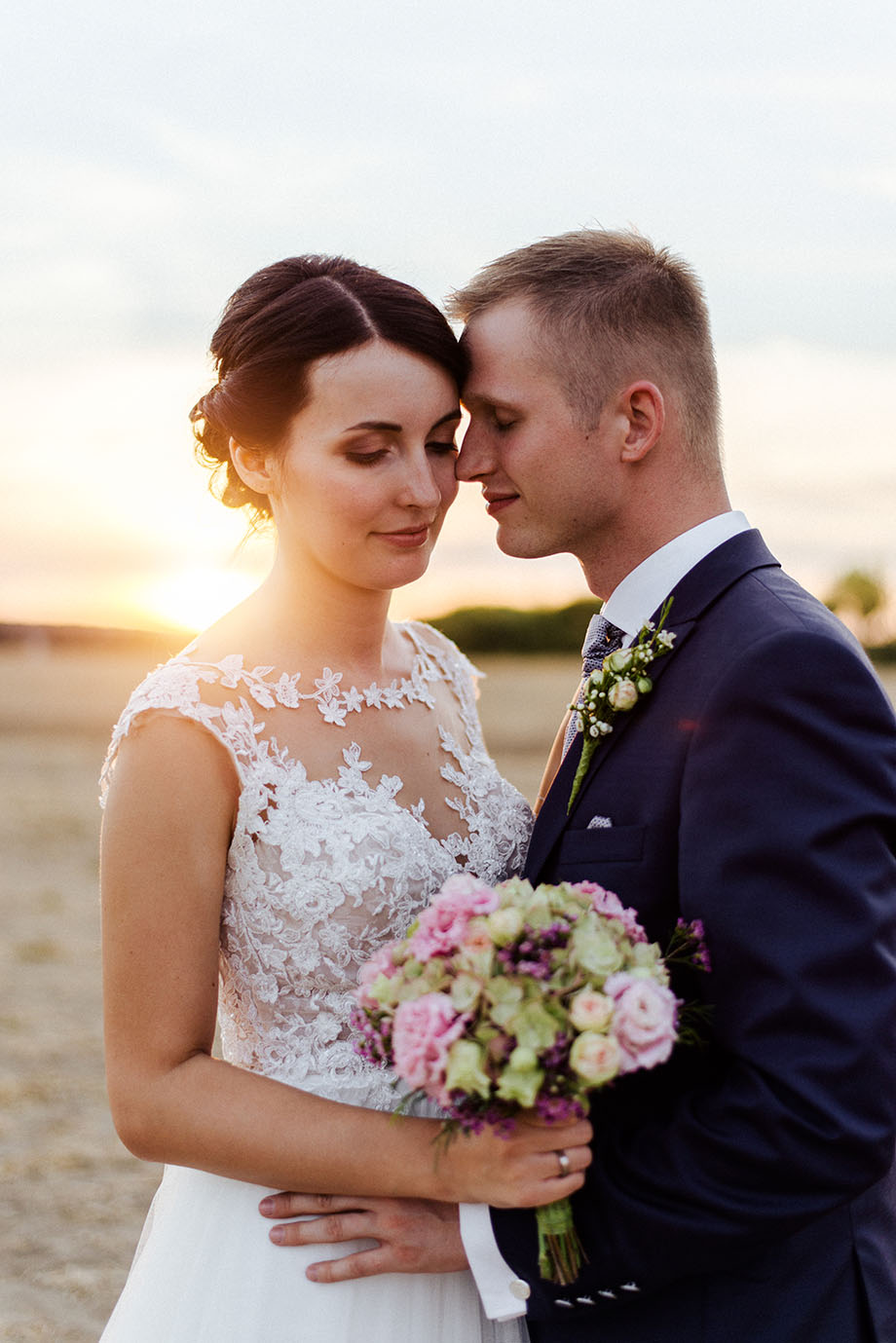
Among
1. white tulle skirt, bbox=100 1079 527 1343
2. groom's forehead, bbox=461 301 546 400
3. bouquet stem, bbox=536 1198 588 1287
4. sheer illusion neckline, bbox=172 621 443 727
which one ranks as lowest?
white tulle skirt, bbox=100 1079 527 1343

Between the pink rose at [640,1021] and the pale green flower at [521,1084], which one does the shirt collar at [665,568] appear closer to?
the pink rose at [640,1021]

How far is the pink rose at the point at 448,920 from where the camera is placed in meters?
2.31

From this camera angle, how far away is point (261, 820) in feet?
10.2

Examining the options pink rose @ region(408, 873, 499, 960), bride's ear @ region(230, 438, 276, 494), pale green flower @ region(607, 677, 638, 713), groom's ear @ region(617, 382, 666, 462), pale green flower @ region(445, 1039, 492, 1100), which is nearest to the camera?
pale green flower @ region(445, 1039, 492, 1100)

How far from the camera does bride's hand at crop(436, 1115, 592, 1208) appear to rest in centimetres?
247

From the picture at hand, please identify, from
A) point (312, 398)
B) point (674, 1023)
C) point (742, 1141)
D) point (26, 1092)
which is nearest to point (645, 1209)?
point (742, 1141)

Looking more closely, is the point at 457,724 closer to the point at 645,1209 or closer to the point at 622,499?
the point at 622,499

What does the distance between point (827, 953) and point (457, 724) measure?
170 centimetres

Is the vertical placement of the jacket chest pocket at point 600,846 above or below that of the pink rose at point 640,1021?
above

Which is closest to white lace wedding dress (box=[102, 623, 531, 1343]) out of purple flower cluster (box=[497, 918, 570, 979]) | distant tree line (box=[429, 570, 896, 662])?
purple flower cluster (box=[497, 918, 570, 979])

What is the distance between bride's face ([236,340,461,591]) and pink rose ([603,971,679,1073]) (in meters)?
1.53

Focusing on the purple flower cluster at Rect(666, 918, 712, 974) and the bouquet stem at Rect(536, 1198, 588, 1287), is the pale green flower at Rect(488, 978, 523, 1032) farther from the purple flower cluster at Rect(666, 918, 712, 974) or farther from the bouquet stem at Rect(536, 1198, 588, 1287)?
the bouquet stem at Rect(536, 1198, 588, 1287)

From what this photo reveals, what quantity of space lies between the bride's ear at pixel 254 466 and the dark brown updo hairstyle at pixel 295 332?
0.03 m

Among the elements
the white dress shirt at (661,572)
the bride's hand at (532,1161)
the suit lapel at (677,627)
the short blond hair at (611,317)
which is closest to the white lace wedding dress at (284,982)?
the suit lapel at (677,627)
